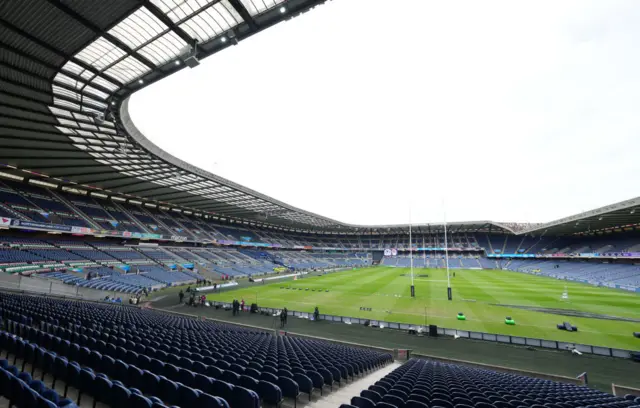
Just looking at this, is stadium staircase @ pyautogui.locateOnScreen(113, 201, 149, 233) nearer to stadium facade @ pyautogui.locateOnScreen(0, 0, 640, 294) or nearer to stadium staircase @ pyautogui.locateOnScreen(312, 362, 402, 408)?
stadium facade @ pyautogui.locateOnScreen(0, 0, 640, 294)

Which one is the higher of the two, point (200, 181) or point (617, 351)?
point (200, 181)

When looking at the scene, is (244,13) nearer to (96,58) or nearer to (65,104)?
(96,58)

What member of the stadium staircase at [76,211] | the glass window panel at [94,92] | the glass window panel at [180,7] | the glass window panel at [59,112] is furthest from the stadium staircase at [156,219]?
the glass window panel at [180,7]

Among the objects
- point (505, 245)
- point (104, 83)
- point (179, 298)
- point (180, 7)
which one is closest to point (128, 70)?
point (104, 83)

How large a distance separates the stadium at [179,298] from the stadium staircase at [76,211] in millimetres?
354

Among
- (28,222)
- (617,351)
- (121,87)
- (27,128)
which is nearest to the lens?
(617,351)

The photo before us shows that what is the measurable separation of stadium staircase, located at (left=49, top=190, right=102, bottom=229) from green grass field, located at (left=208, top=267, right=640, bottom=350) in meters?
25.8

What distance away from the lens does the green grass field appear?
20.7 meters

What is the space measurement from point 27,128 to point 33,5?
17565 mm

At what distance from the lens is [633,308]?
27.9 m

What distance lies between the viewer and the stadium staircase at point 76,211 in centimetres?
4453

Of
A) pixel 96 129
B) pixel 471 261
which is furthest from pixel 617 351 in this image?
pixel 471 261

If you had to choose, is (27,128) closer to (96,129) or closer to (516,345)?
(96,129)

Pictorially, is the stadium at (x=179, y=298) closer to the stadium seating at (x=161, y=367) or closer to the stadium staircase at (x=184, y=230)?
the stadium seating at (x=161, y=367)
